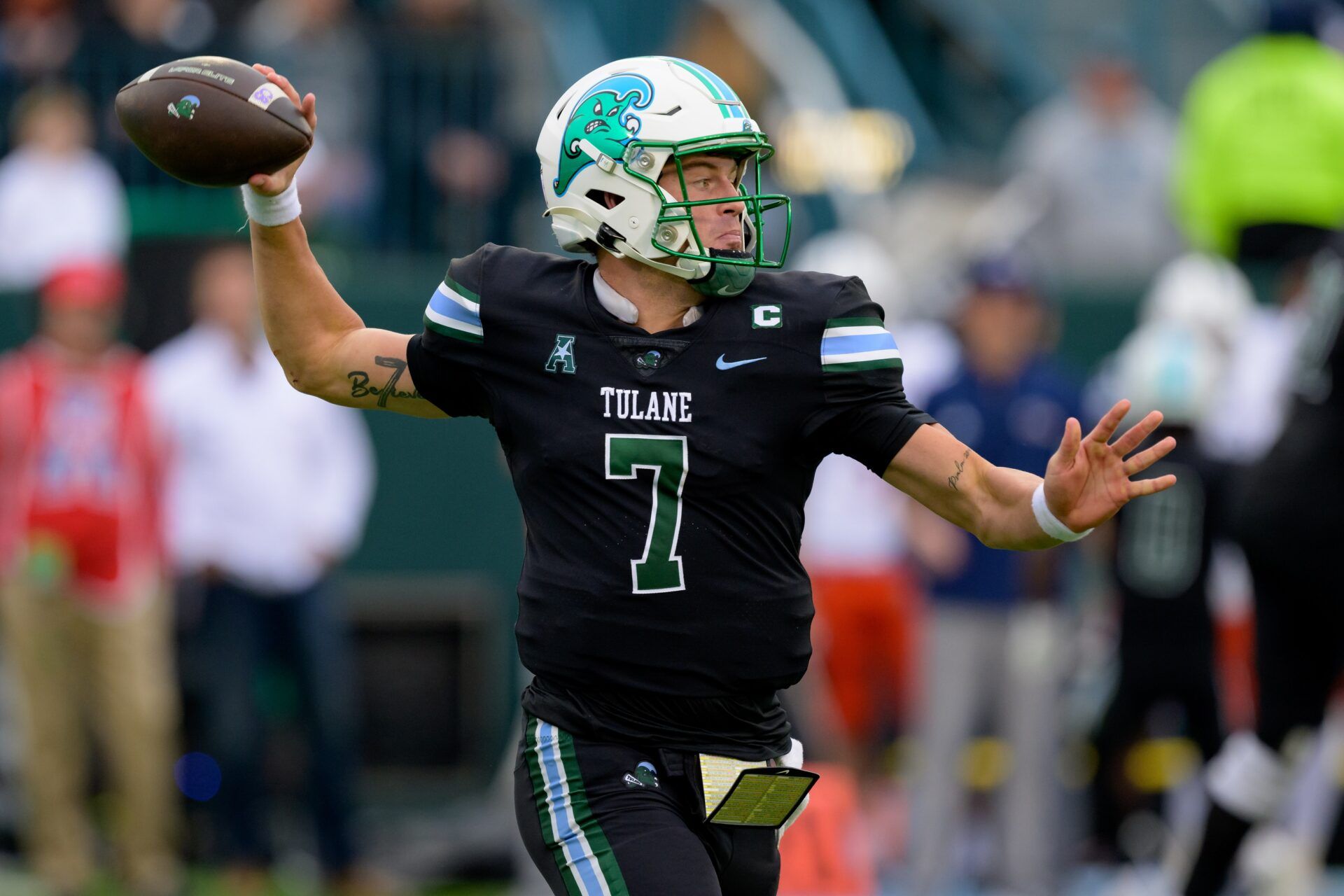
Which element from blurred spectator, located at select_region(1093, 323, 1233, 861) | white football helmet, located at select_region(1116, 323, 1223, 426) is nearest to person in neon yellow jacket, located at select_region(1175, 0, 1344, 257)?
white football helmet, located at select_region(1116, 323, 1223, 426)

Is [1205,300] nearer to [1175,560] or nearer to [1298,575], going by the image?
[1175,560]

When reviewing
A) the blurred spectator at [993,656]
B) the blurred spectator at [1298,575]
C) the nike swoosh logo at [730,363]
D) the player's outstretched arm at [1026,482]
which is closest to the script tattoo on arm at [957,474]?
the player's outstretched arm at [1026,482]

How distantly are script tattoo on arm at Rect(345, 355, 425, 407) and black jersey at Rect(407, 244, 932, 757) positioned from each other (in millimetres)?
236

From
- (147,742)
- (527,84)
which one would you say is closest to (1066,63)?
(527,84)

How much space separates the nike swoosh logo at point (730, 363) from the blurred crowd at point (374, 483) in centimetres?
284

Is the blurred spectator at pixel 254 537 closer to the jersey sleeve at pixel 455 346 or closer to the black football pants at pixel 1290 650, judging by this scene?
the black football pants at pixel 1290 650

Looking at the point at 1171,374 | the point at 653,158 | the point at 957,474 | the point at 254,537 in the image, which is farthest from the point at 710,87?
the point at 254,537

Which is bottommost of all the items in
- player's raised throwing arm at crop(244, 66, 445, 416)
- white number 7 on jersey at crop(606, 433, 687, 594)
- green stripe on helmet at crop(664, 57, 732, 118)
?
white number 7 on jersey at crop(606, 433, 687, 594)

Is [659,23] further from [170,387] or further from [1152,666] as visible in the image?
[1152,666]

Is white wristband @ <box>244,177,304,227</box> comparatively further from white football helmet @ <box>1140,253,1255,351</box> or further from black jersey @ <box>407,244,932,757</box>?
white football helmet @ <box>1140,253,1255,351</box>

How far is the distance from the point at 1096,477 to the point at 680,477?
2.54 ft

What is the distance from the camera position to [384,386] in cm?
430

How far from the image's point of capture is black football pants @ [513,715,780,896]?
3875 millimetres

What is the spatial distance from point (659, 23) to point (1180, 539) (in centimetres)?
481
